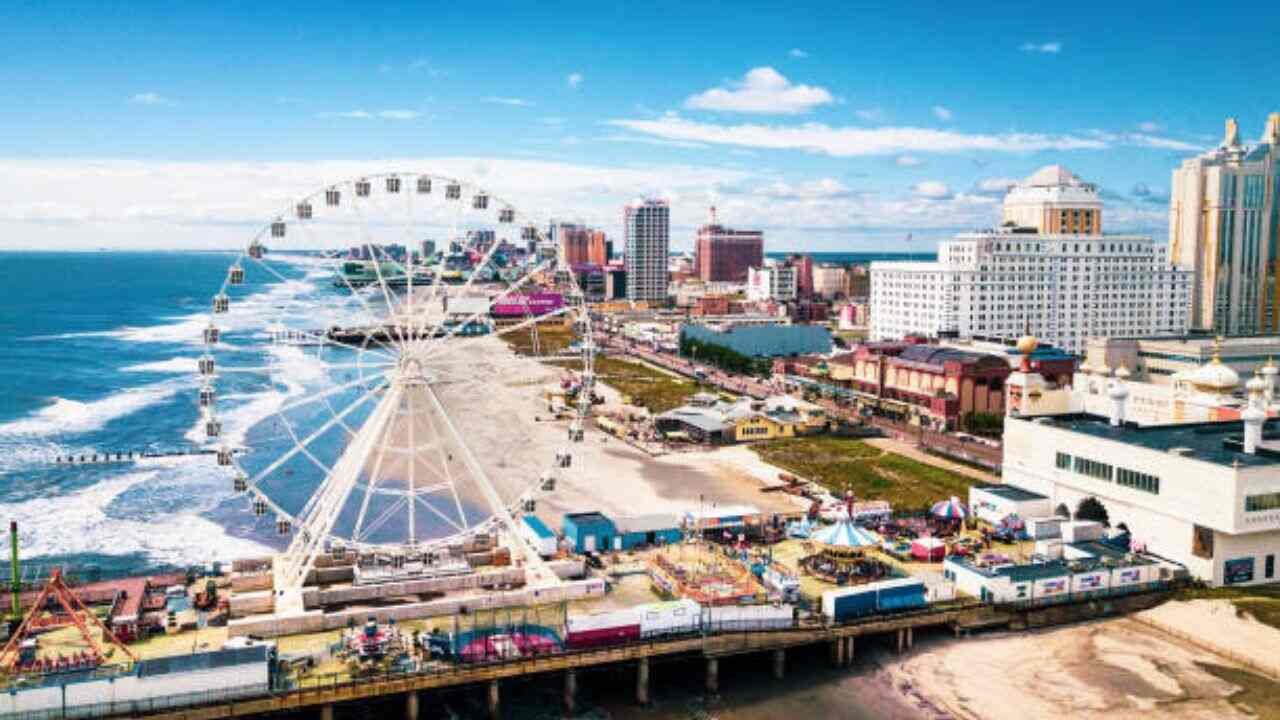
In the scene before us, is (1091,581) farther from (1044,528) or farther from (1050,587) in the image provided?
(1044,528)

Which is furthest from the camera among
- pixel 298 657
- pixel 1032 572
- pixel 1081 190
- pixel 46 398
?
pixel 1081 190

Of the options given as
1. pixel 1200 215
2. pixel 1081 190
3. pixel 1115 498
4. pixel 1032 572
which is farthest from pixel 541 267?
pixel 1200 215

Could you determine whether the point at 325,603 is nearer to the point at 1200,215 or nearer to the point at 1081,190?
the point at 1081,190

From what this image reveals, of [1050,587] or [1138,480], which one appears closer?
[1050,587]

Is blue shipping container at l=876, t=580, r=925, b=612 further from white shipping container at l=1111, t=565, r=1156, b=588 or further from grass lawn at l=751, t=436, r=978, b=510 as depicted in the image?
grass lawn at l=751, t=436, r=978, b=510

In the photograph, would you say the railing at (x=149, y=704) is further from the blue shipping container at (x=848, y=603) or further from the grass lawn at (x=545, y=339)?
the grass lawn at (x=545, y=339)

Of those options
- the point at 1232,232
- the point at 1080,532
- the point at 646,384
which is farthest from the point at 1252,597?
the point at 1232,232

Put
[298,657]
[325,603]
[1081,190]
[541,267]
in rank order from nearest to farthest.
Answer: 1. [298,657]
2. [325,603]
3. [541,267]
4. [1081,190]
